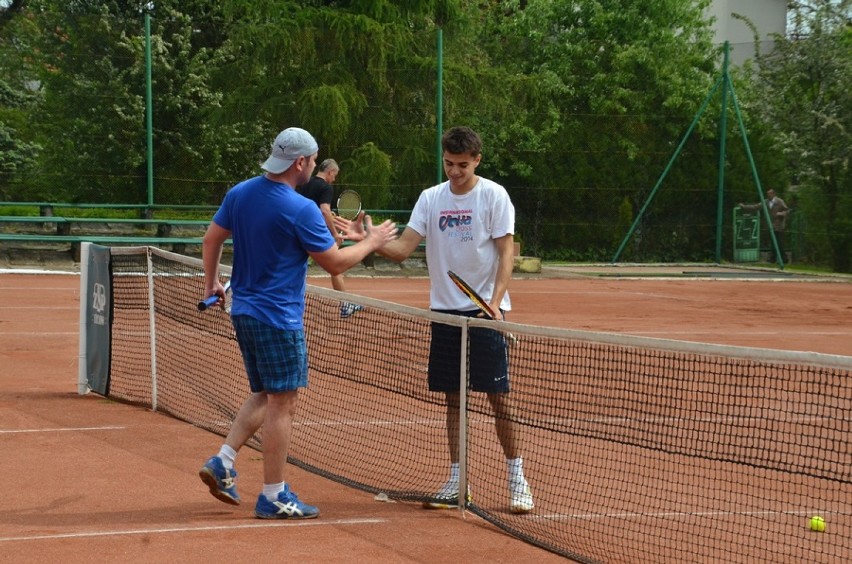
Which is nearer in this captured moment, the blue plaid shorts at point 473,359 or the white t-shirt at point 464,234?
the blue plaid shorts at point 473,359

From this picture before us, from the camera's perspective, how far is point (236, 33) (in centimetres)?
2353

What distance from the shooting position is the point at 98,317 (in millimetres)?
9125

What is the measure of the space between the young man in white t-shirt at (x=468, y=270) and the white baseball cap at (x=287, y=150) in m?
0.73

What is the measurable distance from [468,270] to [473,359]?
0.44 m

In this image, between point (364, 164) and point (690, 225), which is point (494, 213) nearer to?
point (364, 164)

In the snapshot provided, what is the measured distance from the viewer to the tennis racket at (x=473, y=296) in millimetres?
5891

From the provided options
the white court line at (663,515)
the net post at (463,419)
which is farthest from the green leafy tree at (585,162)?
the white court line at (663,515)

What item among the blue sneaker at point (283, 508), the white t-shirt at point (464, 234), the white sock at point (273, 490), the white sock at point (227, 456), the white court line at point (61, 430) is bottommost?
the white court line at point (61, 430)

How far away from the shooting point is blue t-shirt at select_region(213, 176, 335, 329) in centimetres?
544

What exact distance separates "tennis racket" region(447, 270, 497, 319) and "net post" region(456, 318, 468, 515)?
104 mm

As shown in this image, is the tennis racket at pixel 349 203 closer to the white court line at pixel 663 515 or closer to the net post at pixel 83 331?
the net post at pixel 83 331

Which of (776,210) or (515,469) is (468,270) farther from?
(776,210)

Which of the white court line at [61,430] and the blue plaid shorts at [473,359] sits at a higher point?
the blue plaid shorts at [473,359]

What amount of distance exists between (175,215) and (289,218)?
1595 centimetres
